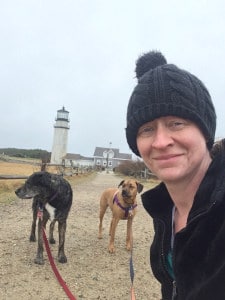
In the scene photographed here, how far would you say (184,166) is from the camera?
5.60ft

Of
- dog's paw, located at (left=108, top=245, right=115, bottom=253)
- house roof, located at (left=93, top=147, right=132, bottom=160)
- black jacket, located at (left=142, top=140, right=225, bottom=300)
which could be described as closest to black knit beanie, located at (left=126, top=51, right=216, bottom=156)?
black jacket, located at (left=142, top=140, right=225, bottom=300)

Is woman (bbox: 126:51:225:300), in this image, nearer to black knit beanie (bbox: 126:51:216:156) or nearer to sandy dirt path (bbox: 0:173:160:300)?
black knit beanie (bbox: 126:51:216:156)

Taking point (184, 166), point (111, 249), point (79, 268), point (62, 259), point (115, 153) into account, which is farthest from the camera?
point (115, 153)

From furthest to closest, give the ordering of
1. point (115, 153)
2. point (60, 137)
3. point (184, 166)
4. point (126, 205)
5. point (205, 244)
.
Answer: point (115, 153) < point (60, 137) < point (126, 205) < point (184, 166) < point (205, 244)

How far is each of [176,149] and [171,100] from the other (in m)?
0.22

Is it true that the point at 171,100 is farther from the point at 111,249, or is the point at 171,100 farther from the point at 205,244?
the point at 111,249

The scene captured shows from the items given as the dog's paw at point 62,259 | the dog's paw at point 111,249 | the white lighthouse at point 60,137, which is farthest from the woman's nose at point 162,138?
the white lighthouse at point 60,137

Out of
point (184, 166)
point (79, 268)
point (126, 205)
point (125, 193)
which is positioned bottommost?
point (79, 268)

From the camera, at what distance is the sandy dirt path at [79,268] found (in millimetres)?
5305

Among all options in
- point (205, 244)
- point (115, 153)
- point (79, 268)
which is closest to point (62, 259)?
point (79, 268)

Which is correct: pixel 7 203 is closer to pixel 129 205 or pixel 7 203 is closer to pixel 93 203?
pixel 93 203

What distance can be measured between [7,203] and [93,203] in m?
3.28

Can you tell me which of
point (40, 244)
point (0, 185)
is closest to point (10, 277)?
point (40, 244)

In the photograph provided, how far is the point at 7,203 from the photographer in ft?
42.7
